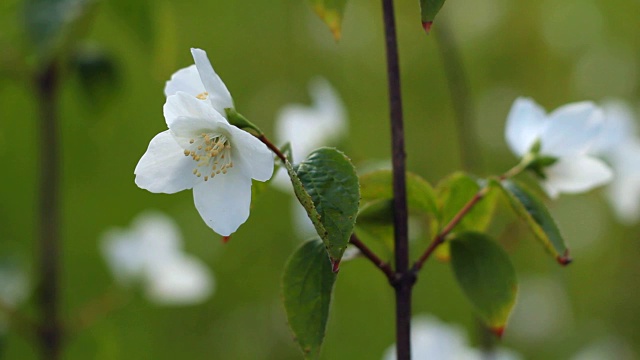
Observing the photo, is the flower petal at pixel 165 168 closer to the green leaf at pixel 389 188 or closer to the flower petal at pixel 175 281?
the green leaf at pixel 389 188

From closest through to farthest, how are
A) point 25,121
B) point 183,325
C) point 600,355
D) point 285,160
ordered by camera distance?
point 285,160
point 600,355
point 183,325
point 25,121

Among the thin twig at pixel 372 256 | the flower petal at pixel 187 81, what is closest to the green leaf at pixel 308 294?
the thin twig at pixel 372 256

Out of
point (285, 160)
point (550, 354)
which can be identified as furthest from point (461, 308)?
point (285, 160)

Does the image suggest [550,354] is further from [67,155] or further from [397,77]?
[397,77]

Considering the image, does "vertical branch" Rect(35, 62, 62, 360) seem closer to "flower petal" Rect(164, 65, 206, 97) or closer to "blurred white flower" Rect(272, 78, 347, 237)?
"blurred white flower" Rect(272, 78, 347, 237)

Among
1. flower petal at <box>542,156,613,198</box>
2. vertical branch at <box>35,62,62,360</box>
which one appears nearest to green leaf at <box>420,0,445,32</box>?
flower petal at <box>542,156,613,198</box>

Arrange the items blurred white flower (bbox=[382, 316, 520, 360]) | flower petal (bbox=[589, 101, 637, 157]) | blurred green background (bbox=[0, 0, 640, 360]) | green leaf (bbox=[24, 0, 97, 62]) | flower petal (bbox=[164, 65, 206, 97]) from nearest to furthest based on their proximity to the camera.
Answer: flower petal (bbox=[164, 65, 206, 97]) → green leaf (bbox=[24, 0, 97, 62]) → flower petal (bbox=[589, 101, 637, 157]) → blurred white flower (bbox=[382, 316, 520, 360]) → blurred green background (bbox=[0, 0, 640, 360])
